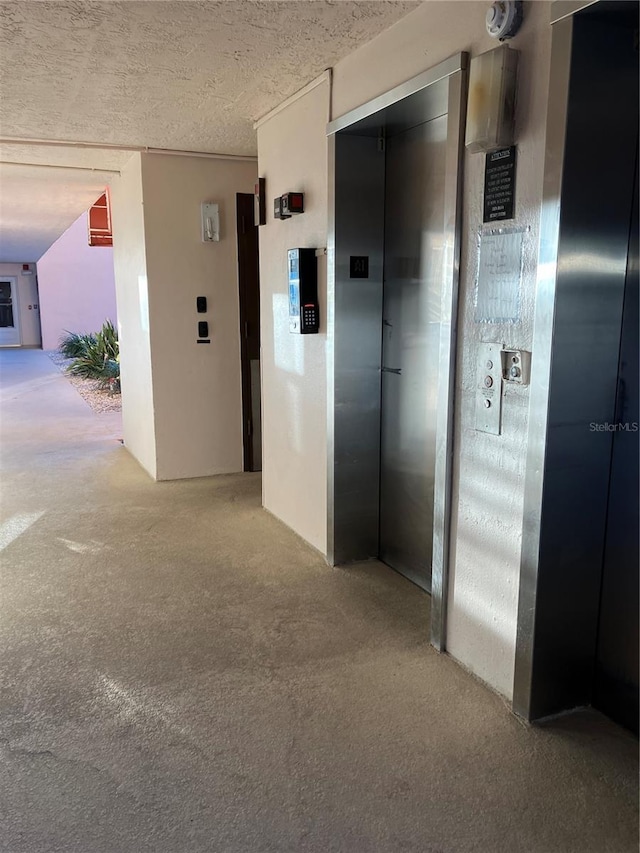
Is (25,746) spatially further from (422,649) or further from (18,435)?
(18,435)

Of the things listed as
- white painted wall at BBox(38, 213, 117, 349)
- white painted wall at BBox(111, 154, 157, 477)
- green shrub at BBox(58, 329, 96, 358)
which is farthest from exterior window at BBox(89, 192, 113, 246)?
white painted wall at BBox(38, 213, 117, 349)

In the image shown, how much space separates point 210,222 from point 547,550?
3.79 m

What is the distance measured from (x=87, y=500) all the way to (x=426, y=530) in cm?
263

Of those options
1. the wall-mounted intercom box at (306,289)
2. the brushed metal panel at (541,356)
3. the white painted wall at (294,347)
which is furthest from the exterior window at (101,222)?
the brushed metal panel at (541,356)

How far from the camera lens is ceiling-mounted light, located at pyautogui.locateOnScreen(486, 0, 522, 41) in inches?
80.3

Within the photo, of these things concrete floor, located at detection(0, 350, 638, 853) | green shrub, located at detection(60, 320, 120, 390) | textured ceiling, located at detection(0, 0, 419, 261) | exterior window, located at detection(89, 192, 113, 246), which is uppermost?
textured ceiling, located at detection(0, 0, 419, 261)

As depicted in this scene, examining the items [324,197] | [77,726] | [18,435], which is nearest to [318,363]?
[324,197]

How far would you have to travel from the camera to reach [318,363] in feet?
11.9

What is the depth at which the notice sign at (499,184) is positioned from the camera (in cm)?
214

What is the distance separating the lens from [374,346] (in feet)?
11.2

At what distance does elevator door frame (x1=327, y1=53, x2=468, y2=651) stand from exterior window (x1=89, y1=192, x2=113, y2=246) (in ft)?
13.3

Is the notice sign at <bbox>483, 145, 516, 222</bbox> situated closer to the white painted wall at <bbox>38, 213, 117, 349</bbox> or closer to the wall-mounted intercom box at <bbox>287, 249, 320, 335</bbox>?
the wall-mounted intercom box at <bbox>287, 249, 320, 335</bbox>

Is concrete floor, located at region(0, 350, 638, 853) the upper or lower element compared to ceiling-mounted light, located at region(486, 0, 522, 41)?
lower

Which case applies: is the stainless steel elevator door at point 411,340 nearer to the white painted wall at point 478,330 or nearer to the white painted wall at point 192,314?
the white painted wall at point 478,330
